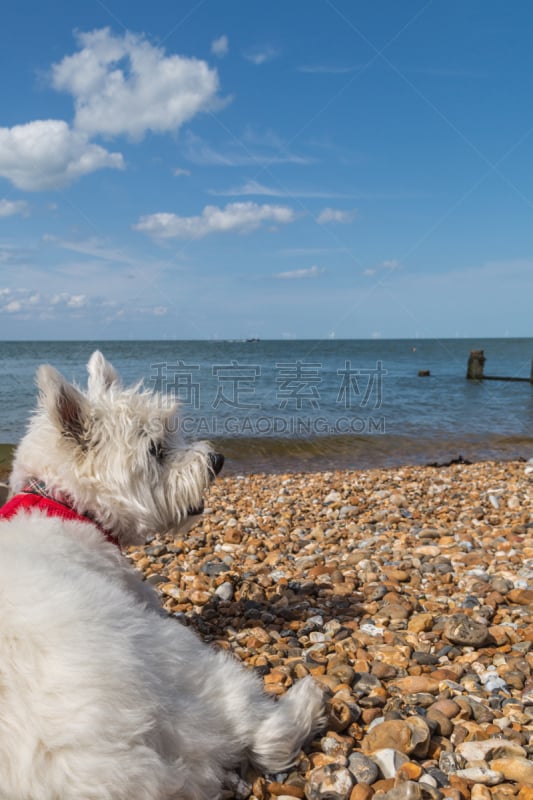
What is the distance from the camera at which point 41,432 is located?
345cm

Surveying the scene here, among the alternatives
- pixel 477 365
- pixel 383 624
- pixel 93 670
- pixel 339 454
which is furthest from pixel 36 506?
pixel 477 365

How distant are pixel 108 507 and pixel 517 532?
4.76m

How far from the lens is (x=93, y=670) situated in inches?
74.0

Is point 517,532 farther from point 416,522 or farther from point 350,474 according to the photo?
point 350,474

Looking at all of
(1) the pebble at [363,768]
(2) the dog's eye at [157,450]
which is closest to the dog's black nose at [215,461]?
(2) the dog's eye at [157,450]

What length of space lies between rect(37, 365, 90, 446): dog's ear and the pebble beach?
173 cm

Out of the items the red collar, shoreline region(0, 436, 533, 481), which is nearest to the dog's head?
the red collar

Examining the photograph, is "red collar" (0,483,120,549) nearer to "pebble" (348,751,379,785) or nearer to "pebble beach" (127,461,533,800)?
"pebble beach" (127,461,533,800)

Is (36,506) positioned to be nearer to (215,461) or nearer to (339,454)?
(215,461)

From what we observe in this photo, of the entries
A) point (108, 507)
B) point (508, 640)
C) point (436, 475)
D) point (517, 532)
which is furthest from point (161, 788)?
point (436, 475)

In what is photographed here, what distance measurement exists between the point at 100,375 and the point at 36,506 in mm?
1169

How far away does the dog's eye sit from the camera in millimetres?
3652

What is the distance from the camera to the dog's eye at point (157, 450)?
365cm

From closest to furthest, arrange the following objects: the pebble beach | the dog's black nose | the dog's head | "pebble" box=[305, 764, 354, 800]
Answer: "pebble" box=[305, 764, 354, 800], the pebble beach, the dog's head, the dog's black nose
